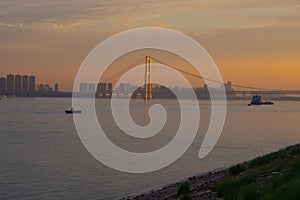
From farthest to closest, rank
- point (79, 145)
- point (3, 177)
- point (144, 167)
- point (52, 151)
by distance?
point (79, 145)
point (52, 151)
point (144, 167)
point (3, 177)

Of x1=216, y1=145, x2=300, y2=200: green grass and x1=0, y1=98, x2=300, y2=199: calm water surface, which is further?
x1=0, y1=98, x2=300, y2=199: calm water surface

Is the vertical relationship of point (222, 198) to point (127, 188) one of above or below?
above

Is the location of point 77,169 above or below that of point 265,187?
below

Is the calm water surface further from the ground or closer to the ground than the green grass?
closer to the ground

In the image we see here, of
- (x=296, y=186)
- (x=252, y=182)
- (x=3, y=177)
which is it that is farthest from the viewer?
(x=3, y=177)

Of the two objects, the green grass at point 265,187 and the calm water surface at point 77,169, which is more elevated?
the green grass at point 265,187

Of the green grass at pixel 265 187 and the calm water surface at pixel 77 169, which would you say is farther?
the calm water surface at pixel 77 169

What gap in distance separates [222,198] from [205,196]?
0.62 m

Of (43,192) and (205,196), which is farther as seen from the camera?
(43,192)

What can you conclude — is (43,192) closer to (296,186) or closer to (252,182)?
(252,182)

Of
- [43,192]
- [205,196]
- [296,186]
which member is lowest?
[43,192]

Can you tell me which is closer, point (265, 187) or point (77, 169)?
point (265, 187)

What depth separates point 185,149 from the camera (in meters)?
20.8

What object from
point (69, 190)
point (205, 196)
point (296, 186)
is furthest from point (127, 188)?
point (296, 186)
